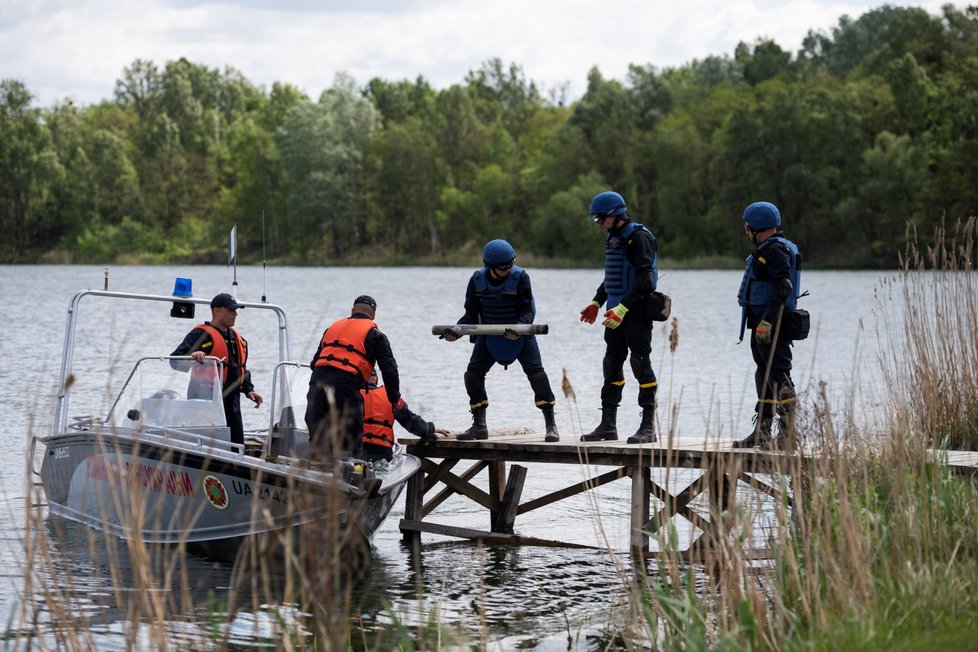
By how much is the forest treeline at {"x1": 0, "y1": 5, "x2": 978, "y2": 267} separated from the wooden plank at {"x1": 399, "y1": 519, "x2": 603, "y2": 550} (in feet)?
196

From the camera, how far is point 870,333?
33.4 m

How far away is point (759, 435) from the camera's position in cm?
847

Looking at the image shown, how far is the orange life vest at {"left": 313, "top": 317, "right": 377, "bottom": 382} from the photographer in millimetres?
9367

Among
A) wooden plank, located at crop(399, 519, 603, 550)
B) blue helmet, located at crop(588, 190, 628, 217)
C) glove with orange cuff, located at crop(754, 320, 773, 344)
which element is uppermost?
blue helmet, located at crop(588, 190, 628, 217)

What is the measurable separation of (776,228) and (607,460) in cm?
209

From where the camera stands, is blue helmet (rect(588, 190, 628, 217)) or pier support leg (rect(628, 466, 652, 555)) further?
pier support leg (rect(628, 466, 652, 555))

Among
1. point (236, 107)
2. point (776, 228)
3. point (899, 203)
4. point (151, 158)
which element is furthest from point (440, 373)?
point (236, 107)

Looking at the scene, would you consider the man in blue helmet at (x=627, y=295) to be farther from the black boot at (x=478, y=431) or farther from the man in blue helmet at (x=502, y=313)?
the black boot at (x=478, y=431)

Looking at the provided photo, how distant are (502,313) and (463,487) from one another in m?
1.97

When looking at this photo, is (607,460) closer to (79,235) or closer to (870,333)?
(870,333)

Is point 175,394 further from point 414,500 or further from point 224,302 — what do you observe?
point 414,500

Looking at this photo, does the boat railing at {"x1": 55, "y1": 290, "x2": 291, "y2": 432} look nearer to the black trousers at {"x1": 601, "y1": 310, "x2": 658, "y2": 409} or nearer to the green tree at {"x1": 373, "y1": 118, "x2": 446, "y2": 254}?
the black trousers at {"x1": 601, "y1": 310, "x2": 658, "y2": 409}

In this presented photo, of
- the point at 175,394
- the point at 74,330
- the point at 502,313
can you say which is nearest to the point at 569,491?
the point at 502,313

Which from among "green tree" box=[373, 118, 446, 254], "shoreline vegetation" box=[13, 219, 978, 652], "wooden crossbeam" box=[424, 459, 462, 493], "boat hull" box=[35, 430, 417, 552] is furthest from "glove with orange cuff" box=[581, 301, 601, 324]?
"green tree" box=[373, 118, 446, 254]
